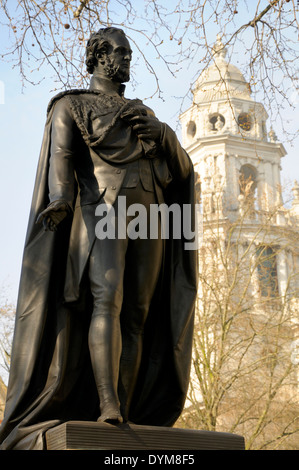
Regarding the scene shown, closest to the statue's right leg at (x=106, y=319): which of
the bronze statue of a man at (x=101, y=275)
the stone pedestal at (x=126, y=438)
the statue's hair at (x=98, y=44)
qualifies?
the bronze statue of a man at (x=101, y=275)

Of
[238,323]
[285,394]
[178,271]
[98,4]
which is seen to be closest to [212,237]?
[238,323]

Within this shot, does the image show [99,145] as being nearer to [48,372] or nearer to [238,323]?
[48,372]

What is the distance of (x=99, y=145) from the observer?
5086mm

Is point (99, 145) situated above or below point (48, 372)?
above

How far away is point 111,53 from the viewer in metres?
5.32

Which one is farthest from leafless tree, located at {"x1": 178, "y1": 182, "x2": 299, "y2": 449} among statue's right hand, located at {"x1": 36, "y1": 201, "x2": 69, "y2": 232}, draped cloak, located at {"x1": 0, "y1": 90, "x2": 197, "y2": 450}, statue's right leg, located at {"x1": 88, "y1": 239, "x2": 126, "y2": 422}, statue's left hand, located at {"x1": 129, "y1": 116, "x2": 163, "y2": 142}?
statue's right hand, located at {"x1": 36, "y1": 201, "x2": 69, "y2": 232}

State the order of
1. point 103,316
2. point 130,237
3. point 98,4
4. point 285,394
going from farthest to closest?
1. point 285,394
2. point 98,4
3. point 130,237
4. point 103,316

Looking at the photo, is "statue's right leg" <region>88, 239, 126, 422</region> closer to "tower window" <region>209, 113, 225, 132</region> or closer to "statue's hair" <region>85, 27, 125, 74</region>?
"statue's hair" <region>85, 27, 125, 74</region>

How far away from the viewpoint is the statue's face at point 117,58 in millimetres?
5293

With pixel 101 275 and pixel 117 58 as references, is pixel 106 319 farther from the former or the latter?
pixel 117 58

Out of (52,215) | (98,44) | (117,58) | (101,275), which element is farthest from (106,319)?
(98,44)

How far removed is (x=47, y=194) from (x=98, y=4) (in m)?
5.52

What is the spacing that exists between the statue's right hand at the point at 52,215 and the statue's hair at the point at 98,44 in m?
1.19
